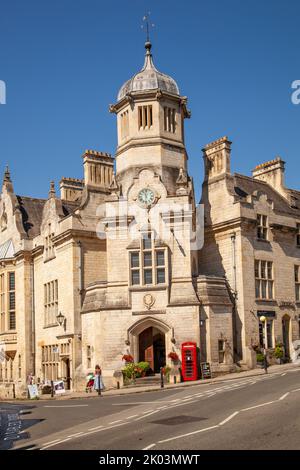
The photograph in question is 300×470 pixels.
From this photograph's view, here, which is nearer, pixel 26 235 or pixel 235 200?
pixel 235 200

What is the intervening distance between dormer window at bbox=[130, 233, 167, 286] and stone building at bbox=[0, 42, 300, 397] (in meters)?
0.07

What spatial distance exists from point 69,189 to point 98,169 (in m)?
6.94

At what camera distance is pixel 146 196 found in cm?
3772

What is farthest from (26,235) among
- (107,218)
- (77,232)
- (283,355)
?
(283,355)

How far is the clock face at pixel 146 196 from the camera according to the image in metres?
37.6

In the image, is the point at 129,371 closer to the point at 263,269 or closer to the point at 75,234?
the point at 75,234

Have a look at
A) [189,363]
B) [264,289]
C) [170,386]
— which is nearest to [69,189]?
[264,289]

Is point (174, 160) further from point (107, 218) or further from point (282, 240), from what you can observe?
point (282, 240)

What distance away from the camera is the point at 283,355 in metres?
39.8

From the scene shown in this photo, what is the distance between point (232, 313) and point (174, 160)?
10.3 metres

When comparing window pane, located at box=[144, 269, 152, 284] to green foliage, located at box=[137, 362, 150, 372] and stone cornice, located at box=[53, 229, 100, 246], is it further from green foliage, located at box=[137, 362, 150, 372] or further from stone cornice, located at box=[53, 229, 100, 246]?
stone cornice, located at box=[53, 229, 100, 246]

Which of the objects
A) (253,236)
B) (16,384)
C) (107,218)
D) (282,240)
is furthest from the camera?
(16,384)

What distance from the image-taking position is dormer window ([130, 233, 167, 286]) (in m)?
36.2
